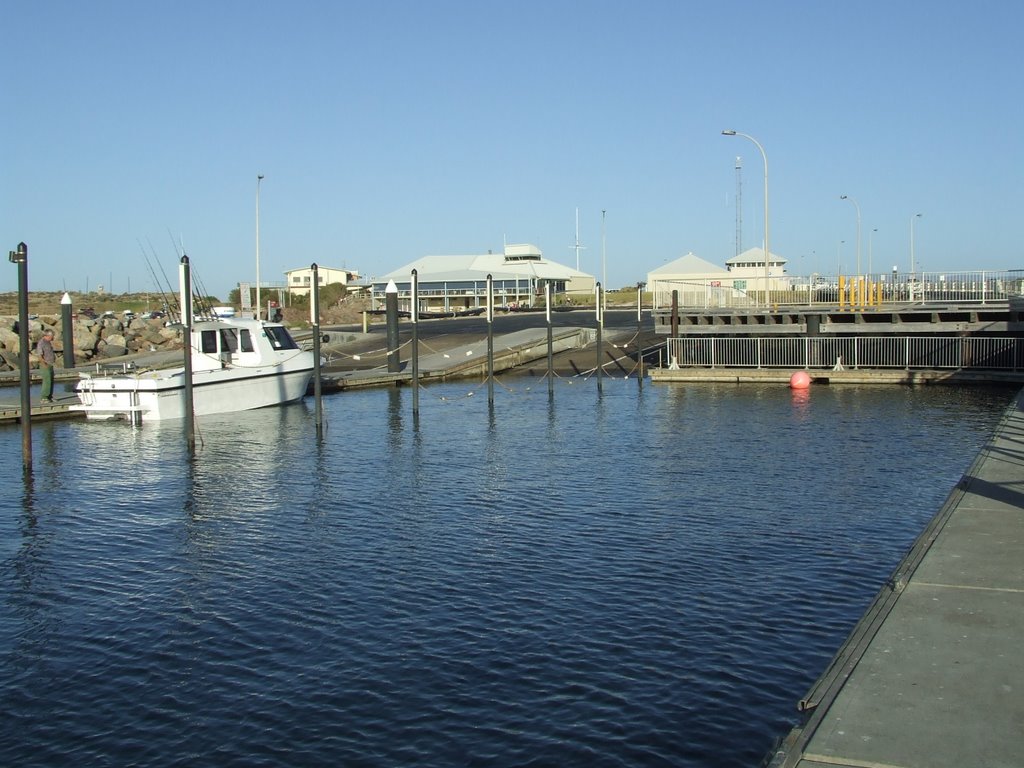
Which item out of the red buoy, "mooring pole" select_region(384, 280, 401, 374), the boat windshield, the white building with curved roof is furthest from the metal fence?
the white building with curved roof

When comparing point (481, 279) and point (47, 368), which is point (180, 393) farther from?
point (481, 279)

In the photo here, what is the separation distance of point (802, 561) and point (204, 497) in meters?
11.1

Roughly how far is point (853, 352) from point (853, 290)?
314 inches

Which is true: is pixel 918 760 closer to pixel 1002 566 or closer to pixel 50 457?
pixel 1002 566

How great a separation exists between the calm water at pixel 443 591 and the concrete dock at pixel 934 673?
1149 mm

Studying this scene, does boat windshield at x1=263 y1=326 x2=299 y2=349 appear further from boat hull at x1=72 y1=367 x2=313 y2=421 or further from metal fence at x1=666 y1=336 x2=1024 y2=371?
metal fence at x1=666 y1=336 x2=1024 y2=371

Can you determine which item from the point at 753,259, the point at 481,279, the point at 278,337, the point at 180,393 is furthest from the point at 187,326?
the point at 481,279

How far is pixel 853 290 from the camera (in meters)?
46.9

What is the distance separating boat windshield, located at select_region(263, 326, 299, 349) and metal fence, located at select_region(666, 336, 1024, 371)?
47.6 feet

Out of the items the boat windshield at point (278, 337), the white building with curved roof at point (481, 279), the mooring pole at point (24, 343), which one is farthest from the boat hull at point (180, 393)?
the white building with curved roof at point (481, 279)

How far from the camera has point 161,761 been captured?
29.5ft

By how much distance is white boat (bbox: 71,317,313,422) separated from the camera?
3016 centimetres

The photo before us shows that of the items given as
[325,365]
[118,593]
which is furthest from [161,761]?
[325,365]

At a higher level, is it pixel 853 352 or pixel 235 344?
pixel 235 344
